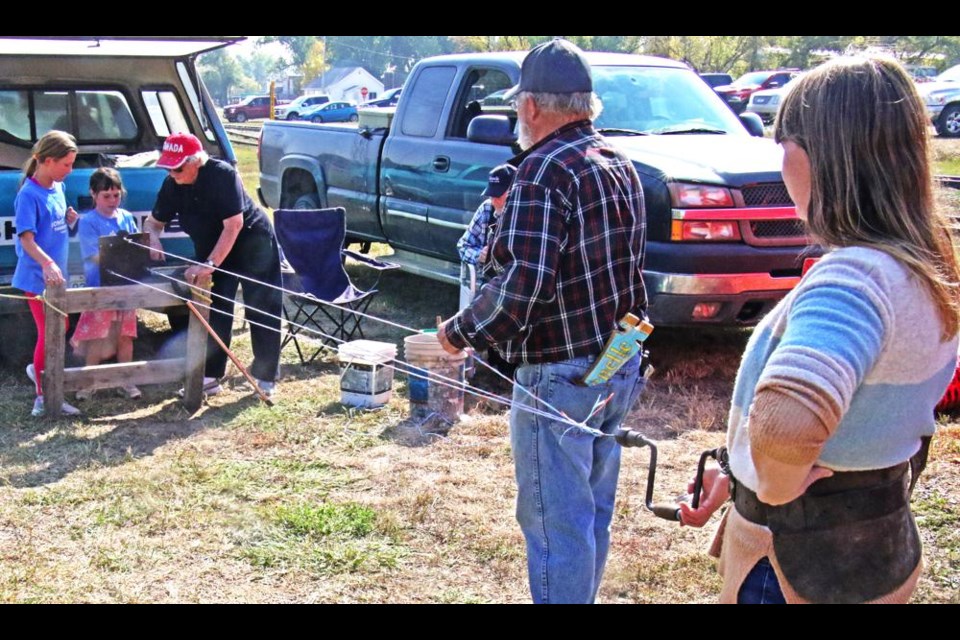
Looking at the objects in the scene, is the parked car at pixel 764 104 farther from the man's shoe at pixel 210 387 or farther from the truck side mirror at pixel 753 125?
the man's shoe at pixel 210 387

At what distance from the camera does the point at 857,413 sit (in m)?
1.68

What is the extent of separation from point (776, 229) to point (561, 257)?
339 centimetres

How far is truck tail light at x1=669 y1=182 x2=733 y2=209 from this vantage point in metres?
5.81

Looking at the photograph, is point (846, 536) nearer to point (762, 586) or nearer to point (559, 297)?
point (762, 586)

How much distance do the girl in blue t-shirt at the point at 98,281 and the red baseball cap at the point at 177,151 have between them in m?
0.57

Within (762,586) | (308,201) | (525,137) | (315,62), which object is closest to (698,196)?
(525,137)

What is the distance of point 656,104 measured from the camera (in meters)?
7.02

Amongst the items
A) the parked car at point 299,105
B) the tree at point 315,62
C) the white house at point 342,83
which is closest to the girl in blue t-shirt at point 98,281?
the parked car at point 299,105

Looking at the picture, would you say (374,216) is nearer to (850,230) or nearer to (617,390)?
(617,390)

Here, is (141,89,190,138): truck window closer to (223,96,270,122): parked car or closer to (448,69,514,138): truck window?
(448,69,514,138): truck window

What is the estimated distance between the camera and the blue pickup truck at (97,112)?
6762mm

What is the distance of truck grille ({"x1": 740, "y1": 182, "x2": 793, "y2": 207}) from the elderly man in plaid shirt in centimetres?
294
